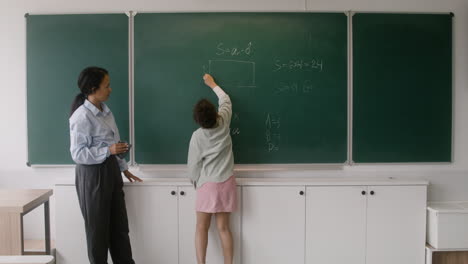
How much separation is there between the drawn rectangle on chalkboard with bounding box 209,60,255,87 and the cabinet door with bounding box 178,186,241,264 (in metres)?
0.96

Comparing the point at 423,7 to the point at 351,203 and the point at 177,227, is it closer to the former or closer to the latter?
the point at 351,203

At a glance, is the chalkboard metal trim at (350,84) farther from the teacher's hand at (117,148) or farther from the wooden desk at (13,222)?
the wooden desk at (13,222)

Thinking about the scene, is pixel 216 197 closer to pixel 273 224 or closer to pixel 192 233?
pixel 192 233

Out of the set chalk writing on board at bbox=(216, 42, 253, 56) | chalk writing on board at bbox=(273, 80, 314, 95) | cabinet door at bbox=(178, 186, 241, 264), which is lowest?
cabinet door at bbox=(178, 186, 241, 264)

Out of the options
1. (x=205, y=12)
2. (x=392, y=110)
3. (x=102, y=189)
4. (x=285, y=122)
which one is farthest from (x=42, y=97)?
(x=392, y=110)

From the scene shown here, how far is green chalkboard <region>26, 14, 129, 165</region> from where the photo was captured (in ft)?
10.8

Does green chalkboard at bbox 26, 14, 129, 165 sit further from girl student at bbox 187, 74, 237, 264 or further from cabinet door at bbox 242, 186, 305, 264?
cabinet door at bbox 242, 186, 305, 264

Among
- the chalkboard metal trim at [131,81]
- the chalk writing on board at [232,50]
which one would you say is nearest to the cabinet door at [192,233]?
the chalkboard metal trim at [131,81]

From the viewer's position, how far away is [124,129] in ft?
10.8

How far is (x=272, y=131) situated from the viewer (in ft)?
10.9

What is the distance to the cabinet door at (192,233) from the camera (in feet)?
10.4

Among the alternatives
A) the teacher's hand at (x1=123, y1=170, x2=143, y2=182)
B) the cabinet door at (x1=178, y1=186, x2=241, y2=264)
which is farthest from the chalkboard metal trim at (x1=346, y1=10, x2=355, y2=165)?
the teacher's hand at (x1=123, y1=170, x2=143, y2=182)

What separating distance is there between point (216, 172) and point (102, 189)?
0.89m

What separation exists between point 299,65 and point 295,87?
200 millimetres
